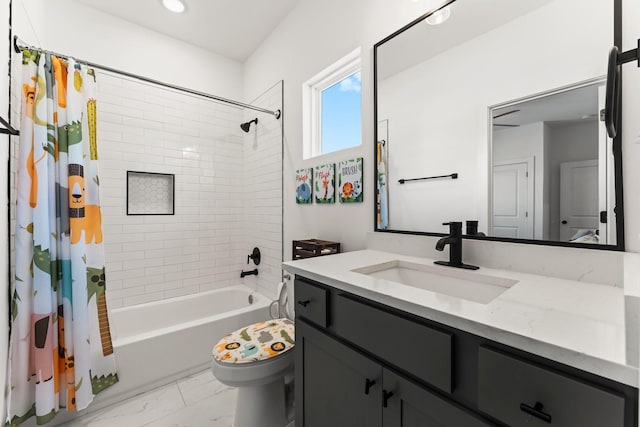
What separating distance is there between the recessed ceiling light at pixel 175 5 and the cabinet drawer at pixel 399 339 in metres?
2.46

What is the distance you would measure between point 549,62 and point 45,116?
2288 mm

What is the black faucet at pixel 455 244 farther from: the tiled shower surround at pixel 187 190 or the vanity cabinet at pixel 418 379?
the tiled shower surround at pixel 187 190

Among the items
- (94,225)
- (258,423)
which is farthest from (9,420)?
(258,423)

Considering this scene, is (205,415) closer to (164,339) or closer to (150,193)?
(164,339)

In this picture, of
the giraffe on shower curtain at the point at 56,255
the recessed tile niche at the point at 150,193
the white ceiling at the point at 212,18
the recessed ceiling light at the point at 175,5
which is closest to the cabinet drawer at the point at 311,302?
the giraffe on shower curtain at the point at 56,255

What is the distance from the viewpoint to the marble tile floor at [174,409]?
1.58m

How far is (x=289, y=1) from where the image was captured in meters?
2.08

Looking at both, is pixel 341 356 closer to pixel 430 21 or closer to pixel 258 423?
pixel 258 423

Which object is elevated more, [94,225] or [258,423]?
[94,225]

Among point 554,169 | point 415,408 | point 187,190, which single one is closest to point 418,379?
point 415,408

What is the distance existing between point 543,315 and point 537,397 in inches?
7.0

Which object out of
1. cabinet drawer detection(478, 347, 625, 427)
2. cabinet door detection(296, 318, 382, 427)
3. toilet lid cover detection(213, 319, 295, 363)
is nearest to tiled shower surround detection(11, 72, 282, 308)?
toilet lid cover detection(213, 319, 295, 363)

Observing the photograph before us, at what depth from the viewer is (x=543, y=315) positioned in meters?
0.63

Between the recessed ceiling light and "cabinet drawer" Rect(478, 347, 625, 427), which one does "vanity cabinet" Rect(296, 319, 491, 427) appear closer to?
"cabinet drawer" Rect(478, 347, 625, 427)
